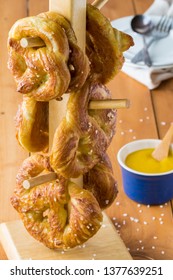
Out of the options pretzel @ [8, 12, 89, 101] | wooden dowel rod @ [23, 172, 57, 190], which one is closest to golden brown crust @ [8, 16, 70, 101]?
pretzel @ [8, 12, 89, 101]

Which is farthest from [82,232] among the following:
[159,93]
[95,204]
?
[159,93]

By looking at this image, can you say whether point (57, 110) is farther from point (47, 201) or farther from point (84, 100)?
point (47, 201)

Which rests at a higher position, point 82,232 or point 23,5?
point 23,5

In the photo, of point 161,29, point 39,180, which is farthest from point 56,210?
point 161,29

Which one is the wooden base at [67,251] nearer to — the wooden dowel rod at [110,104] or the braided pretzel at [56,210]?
the braided pretzel at [56,210]

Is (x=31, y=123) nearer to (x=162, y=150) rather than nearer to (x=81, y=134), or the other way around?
(x=81, y=134)

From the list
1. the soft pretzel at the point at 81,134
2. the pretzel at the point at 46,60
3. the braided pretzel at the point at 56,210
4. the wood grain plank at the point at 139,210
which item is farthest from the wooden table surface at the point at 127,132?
the pretzel at the point at 46,60
